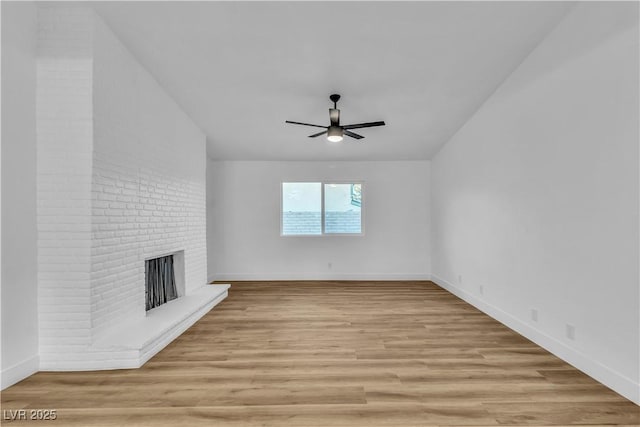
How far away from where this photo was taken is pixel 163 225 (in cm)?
400

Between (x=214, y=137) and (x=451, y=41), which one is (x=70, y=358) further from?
(x=451, y=41)

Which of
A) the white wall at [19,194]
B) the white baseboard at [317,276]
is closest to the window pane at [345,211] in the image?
the white baseboard at [317,276]

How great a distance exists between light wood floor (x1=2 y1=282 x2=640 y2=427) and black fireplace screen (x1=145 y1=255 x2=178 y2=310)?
660 mm

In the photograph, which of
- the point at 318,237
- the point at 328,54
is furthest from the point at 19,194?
the point at 318,237

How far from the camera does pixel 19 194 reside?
2.48m

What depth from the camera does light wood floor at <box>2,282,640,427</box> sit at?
205 cm

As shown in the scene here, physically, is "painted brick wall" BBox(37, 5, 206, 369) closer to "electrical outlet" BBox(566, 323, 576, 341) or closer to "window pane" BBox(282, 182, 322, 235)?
"window pane" BBox(282, 182, 322, 235)

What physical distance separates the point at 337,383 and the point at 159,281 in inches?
109

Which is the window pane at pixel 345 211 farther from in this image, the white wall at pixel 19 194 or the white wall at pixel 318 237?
the white wall at pixel 19 194

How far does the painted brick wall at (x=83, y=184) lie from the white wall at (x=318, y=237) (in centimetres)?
357

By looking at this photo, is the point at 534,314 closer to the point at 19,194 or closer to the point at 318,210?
the point at 318,210

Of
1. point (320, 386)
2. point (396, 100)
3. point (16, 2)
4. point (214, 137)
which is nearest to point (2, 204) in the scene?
point (16, 2)

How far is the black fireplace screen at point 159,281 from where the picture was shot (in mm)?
3869

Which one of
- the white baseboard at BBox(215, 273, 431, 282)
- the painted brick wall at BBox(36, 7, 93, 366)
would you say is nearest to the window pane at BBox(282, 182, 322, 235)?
the white baseboard at BBox(215, 273, 431, 282)
